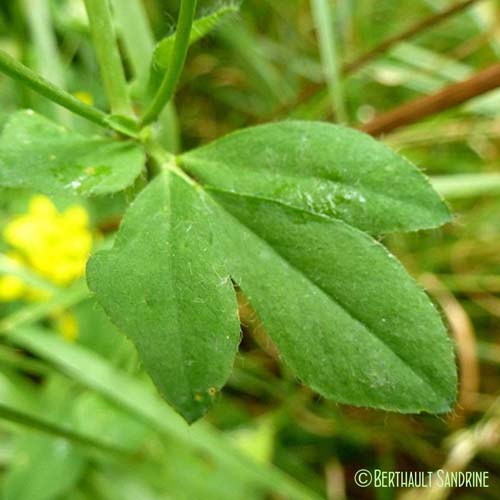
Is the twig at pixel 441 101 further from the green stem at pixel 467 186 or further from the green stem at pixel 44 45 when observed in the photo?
the green stem at pixel 44 45

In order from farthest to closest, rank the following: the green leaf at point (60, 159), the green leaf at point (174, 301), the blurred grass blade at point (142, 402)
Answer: the blurred grass blade at point (142, 402) → the green leaf at point (60, 159) → the green leaf at point (174, 301)

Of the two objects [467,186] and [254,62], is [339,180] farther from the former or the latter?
[254,62]

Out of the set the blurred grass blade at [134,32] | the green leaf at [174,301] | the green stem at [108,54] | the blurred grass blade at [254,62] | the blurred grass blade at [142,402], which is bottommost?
the blurred grass blade at [142,402]

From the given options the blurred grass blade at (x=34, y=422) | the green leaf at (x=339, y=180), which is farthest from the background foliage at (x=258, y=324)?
the green leaf at (x=339, y=180)

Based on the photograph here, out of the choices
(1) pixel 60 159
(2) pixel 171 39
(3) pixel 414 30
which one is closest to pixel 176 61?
(2) pixel 171 39

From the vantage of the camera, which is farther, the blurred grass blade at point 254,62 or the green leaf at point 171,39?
the blurred grass blade at point 254,62

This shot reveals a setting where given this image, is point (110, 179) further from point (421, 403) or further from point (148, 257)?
point (421, 403)

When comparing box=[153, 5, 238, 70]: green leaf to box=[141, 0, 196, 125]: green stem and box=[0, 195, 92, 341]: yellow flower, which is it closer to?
box=[141, 0, 196, 125]: green stem

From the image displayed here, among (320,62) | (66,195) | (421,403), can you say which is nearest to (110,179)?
(66,195)
